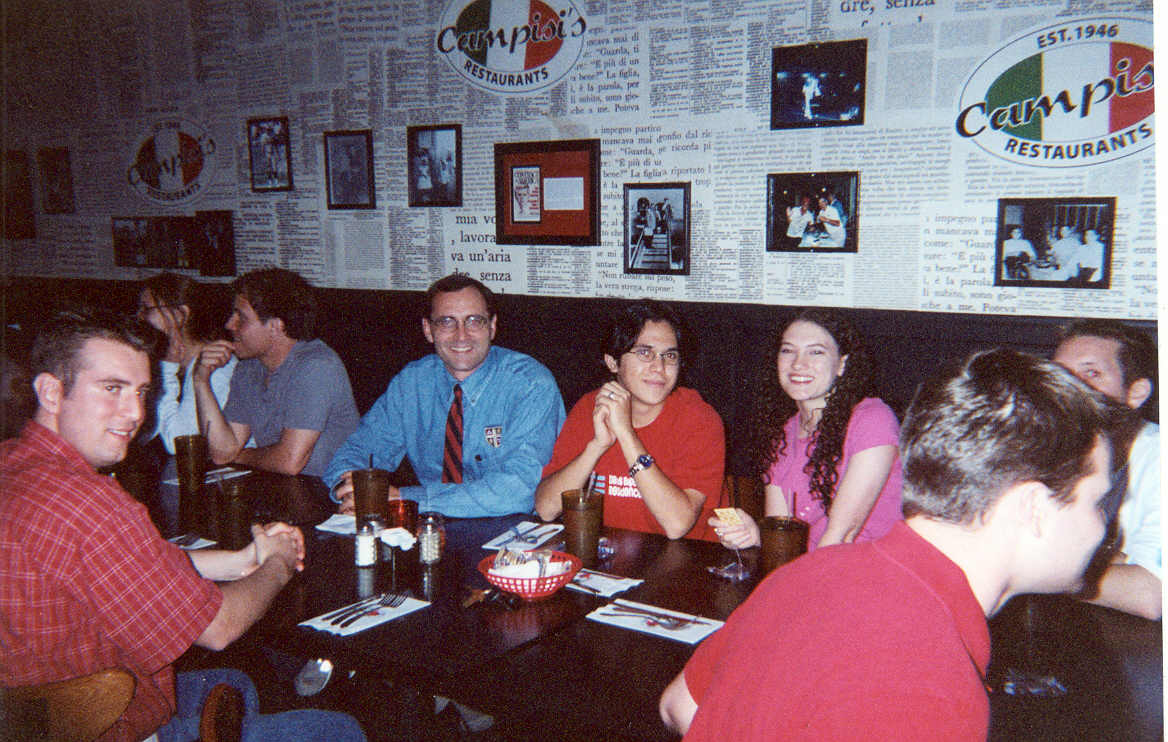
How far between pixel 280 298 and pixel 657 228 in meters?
1.51

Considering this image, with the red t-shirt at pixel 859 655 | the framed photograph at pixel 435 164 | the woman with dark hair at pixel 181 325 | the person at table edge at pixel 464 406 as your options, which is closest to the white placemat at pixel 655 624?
the red t-shirt at pixel 859 655

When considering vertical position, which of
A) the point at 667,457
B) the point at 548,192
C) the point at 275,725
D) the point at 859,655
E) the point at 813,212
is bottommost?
the point at 275,725

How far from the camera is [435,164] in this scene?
3734 millimetres

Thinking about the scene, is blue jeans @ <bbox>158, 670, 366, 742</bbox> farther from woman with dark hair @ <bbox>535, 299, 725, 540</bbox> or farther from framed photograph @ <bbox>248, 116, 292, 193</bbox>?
framed photograph @ <bbox>248, 116, 292, 193</bbox>

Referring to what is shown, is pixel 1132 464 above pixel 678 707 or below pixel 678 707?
above

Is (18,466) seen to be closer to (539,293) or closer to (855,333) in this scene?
(855,333)

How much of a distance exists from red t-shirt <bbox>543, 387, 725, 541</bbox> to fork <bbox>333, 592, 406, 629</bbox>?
2.85ft

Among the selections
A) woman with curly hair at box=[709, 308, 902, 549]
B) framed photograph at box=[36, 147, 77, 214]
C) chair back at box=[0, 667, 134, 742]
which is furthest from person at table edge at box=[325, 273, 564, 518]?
framed photograph at box=[36, 147, 77, 214]

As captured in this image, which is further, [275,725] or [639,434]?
[639,434]

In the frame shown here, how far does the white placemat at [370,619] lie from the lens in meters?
1.50

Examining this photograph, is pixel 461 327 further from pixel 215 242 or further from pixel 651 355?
pixel 215 242

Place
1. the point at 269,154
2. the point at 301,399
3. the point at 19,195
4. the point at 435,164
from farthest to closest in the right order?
the point at 19,195
the point at 269,154
the point at 435,164
the point at 301,399

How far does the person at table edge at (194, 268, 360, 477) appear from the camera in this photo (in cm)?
298

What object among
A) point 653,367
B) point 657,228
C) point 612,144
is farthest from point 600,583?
point 612,144
